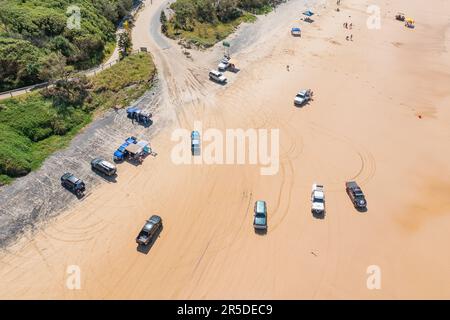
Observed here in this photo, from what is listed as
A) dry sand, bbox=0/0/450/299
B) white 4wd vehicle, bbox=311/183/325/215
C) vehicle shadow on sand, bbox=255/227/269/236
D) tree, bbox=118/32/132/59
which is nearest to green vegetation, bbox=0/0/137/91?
tree, bbox=118/32/132/59

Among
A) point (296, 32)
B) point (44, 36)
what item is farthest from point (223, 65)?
point (44, 36)

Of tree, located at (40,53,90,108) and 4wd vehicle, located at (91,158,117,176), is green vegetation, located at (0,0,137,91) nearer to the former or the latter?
tree, located at (40,53,90,108)

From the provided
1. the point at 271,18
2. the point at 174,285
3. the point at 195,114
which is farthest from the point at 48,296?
the point at 271,18

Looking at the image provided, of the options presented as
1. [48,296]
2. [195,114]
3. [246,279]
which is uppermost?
[195,114]

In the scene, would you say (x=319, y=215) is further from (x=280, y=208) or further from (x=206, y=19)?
(x=206, y=19)

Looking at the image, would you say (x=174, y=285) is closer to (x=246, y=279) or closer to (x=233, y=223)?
(x=246, y=279)
